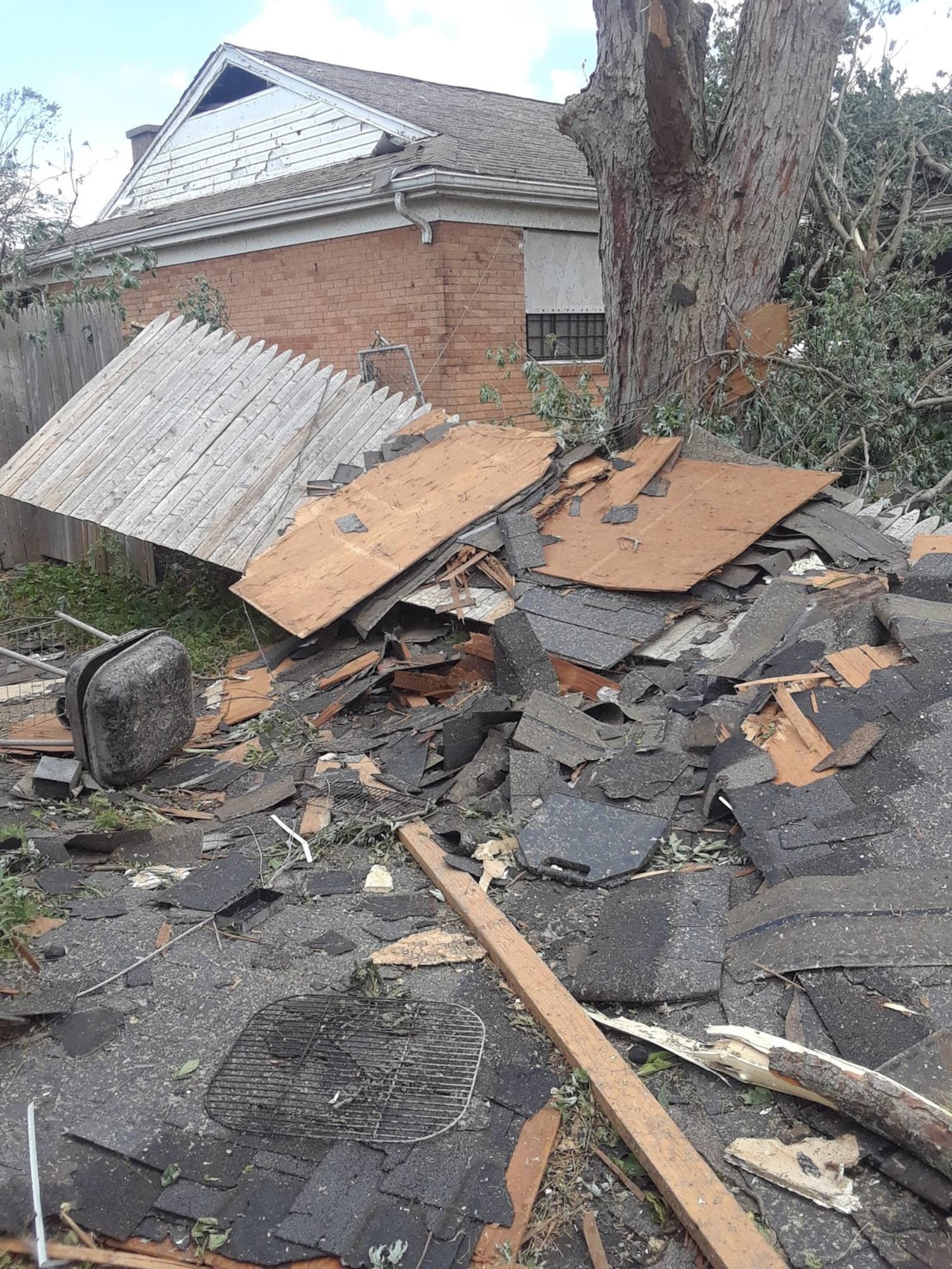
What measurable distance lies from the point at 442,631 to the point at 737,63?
4.97 meters

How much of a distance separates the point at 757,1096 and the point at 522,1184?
2.32 feet

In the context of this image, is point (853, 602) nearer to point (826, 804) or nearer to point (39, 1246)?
point (826, 804)

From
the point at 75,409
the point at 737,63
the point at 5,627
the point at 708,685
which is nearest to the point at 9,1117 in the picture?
the point at 708,685

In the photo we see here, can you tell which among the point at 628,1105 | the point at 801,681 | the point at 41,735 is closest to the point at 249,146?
the point at 41,735

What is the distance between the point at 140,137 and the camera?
65.4ft

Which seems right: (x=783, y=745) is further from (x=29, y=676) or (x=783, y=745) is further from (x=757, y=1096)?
(x=29, y=676)

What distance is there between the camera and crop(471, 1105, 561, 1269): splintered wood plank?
7.23 feet

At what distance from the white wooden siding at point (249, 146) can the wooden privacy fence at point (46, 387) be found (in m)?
5.97

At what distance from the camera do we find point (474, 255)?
1181 cm

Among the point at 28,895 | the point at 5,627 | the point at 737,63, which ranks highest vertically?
the point at 737,63

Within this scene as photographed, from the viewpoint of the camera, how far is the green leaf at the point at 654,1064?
8.93 feet

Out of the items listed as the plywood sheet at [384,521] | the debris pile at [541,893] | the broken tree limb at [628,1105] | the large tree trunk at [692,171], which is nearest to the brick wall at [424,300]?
the large tree trunk at [692,171]

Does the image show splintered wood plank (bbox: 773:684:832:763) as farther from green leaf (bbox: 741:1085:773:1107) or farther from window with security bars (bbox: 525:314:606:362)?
window with security bars (bbox: 525:314:606:362)

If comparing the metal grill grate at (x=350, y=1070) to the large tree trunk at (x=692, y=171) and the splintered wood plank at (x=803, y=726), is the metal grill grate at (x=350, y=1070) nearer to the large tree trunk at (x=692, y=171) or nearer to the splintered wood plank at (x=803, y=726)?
the splintered wood plank at (x=803, y=726)
